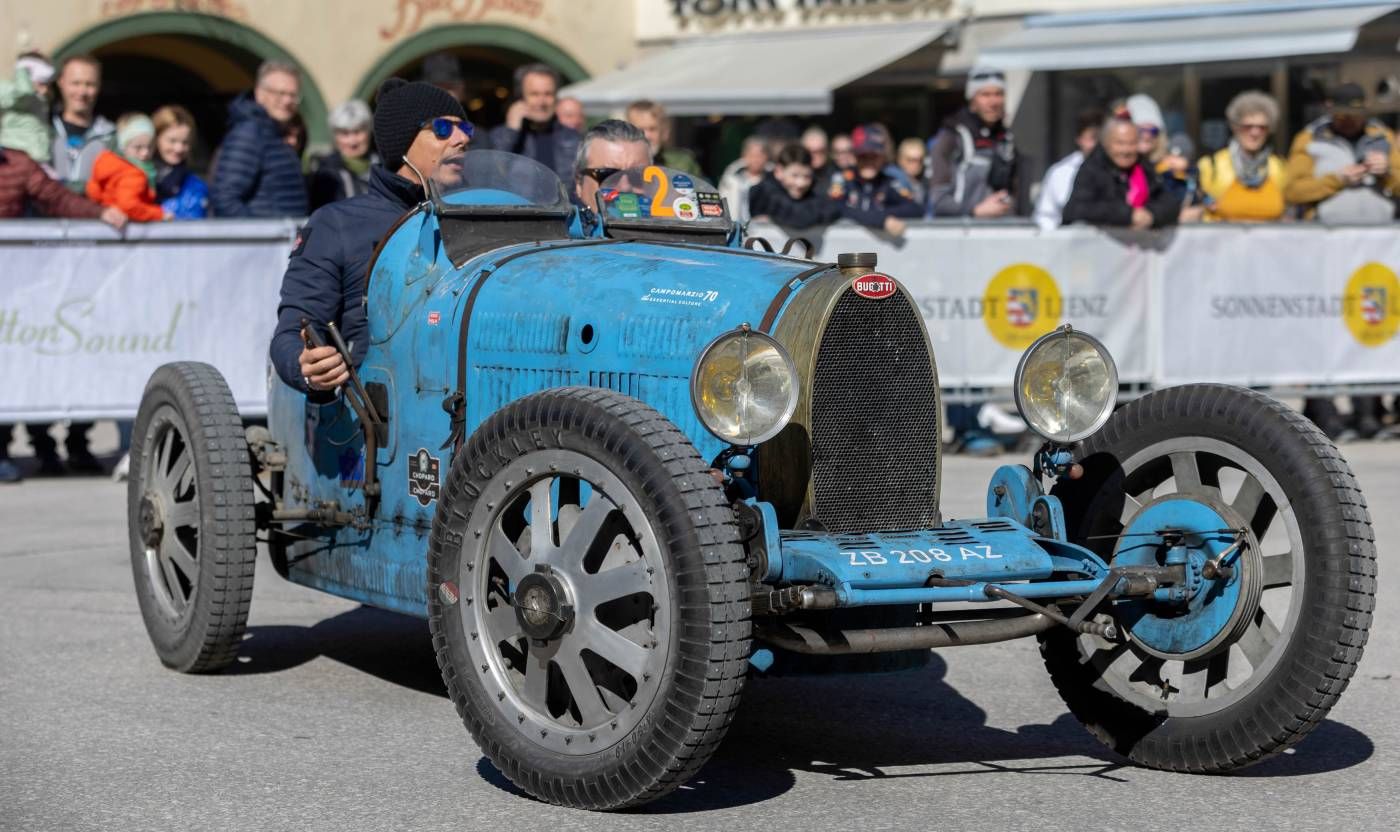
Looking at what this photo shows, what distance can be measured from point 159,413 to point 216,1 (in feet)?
55.7

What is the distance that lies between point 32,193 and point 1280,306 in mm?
7405

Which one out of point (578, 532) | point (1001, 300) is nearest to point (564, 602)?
point (578, 532)

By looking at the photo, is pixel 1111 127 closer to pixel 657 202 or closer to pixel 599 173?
pixel 599 173

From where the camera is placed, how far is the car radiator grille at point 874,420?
18.2ft

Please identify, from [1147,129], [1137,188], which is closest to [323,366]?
[1137,188]

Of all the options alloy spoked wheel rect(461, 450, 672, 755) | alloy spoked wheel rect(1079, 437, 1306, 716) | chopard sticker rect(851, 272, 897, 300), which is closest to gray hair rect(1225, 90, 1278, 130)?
alloy spoked wheel rect(1079, 437, 1306, 716)

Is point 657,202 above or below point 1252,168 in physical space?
below

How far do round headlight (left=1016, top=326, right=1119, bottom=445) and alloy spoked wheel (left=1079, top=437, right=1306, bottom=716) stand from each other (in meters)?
0.22

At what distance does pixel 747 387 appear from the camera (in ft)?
17.0

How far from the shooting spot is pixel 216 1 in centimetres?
2322

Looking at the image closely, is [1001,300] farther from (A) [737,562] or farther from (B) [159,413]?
(A) [737,562]

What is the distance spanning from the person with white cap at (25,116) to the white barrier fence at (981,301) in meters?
1.16

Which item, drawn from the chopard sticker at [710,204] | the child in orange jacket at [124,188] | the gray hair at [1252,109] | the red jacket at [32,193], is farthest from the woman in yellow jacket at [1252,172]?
the chopard sticker at [710,204]

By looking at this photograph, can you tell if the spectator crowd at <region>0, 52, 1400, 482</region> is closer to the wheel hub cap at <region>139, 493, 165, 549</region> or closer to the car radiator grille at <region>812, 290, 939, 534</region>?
the wheel hub cap at <region>139, 493, 165, 549</region>
